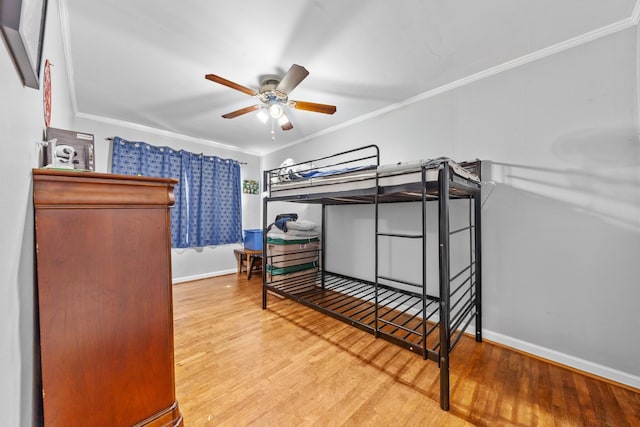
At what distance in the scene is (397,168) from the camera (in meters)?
1.58

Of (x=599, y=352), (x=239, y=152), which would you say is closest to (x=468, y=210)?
(x=599, y=352)

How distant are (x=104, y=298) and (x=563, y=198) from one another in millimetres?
2800

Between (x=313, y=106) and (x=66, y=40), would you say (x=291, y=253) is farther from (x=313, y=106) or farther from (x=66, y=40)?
(x=66, y=40)

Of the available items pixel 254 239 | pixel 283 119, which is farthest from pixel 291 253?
pixel 283 119

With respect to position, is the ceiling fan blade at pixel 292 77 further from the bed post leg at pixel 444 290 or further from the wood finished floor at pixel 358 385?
the wood finished floor at pixel 358 385

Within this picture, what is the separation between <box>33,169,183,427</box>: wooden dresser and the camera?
818 mm

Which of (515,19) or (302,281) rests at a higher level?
(515,19)

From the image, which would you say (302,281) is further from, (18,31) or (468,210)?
(18,31)

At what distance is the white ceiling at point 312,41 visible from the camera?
1.45 metres

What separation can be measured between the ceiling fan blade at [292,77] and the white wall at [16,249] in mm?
1310

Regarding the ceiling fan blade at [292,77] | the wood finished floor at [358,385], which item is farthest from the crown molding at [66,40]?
the wood finished floor at [358,385]

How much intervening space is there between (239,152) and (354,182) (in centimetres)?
330

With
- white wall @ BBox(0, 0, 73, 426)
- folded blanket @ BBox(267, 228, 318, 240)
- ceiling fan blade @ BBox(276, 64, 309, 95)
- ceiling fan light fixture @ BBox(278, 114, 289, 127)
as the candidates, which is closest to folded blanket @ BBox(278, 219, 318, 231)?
folded blanket @ BBox(267, 228, 318, 240)

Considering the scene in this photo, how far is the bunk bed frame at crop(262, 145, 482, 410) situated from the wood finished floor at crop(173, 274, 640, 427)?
0.61 ft
